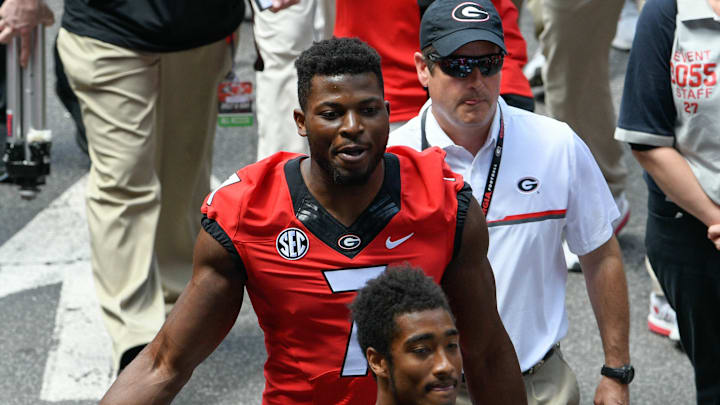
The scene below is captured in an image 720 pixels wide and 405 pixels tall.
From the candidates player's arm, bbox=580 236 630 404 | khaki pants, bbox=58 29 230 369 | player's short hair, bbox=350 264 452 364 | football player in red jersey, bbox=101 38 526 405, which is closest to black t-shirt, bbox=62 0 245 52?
khaki pants, bbox=58 29 230 369

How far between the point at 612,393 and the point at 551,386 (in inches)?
8.9

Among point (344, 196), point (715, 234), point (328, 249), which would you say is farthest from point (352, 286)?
point (715, 234)

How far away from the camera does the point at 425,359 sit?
9.08 ft

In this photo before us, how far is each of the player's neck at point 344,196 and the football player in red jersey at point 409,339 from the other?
0.42 metres

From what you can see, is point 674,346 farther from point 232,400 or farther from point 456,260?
point 456,260

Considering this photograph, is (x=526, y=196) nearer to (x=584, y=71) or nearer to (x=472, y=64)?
(x=472, y=64)

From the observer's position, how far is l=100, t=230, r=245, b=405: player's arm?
3.38 metres

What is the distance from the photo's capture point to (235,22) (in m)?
6.10

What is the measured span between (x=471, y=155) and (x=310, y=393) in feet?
3.82

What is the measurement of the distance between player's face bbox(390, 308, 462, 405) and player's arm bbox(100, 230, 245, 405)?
2.32ft

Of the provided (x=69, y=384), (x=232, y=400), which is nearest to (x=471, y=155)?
(x=232, y=400)

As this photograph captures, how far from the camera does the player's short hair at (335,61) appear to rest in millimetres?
3311

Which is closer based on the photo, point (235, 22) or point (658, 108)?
point (658, 108)

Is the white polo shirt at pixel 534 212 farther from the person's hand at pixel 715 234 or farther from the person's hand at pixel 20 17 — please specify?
the person's hand at pixel 20 17
